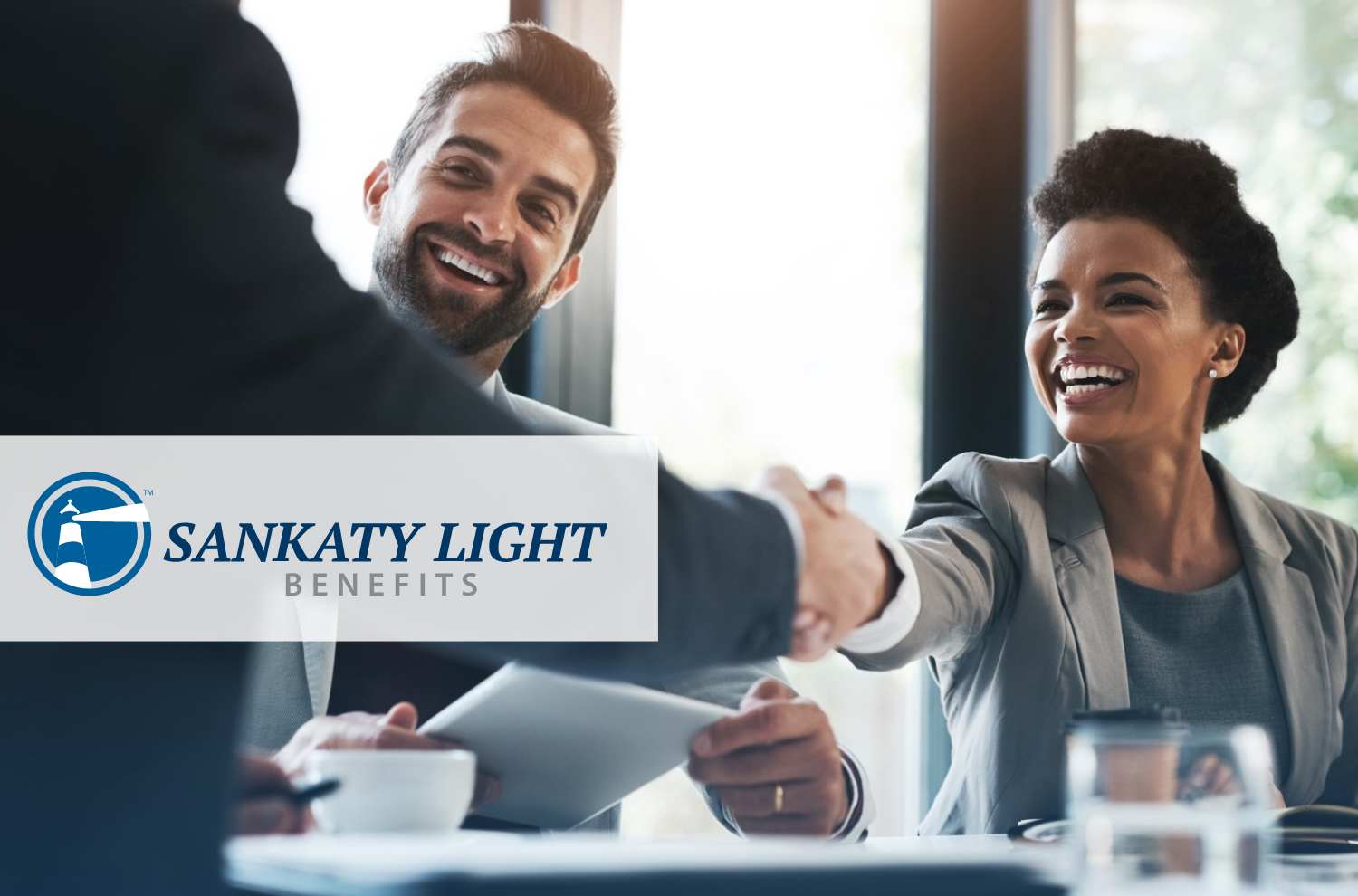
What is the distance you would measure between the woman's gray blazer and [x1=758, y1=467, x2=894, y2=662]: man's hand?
24 cm

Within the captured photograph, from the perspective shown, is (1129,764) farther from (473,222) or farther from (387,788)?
(473,222)

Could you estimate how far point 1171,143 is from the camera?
1874mm

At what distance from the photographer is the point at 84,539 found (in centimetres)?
107

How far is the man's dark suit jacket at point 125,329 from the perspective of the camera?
63 cm

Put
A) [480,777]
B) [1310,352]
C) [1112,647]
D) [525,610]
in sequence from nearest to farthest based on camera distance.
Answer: [525,610]
[480,777]
[1112,647]
[1310,352]

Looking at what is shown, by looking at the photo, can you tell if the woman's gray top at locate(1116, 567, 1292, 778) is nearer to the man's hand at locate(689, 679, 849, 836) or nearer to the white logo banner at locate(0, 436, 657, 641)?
the man's hand at locate(689, 679, 849, 836)

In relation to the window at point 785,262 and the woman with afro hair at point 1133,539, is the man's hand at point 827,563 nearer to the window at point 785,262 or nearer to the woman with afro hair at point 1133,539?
the woman with afro hair at point 1133,539

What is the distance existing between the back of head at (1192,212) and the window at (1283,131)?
1.07ft

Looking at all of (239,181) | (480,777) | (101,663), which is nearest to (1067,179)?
(480,777)

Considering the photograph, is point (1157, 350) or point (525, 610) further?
point (1157, 350)

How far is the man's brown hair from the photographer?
5.88 feet

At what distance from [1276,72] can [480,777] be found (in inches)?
78.7

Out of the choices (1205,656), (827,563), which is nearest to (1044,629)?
A: (1205,656)

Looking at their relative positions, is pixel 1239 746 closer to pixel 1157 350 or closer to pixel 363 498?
pixel 363 498
